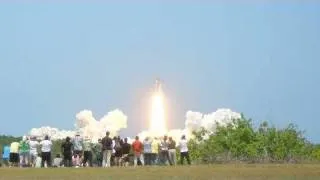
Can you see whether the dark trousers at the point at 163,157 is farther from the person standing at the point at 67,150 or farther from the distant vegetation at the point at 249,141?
the distant vegetation at the point at 249,141

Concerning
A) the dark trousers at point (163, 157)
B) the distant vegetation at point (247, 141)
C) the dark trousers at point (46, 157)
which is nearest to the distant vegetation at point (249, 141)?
the distant vegetation at point (247, 141)

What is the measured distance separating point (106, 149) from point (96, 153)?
147 inches

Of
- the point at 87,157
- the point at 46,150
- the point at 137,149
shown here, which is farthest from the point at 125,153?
the point at 46,150

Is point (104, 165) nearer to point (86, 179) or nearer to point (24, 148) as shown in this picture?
point (24, 148)

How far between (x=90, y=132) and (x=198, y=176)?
76236 mm

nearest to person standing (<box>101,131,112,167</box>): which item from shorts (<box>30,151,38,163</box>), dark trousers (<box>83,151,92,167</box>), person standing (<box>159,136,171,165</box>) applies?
dark trousers (<box>83,151,92,167</box>)

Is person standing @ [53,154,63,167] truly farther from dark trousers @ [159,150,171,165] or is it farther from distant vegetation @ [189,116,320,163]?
distant vegetation @ [189,116,320,163]

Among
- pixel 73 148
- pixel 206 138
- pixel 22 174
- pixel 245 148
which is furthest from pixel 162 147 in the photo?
pixel 206 138

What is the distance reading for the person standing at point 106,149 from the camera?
46.2 metres

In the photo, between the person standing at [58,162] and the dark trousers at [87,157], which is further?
the person standing at [58,162]

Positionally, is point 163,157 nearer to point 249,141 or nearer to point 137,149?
point 137,149

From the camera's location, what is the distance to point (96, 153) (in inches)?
1975

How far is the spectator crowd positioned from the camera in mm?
46688

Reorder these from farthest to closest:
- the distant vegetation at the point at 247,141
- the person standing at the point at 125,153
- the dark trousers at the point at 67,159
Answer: the distant vegetation at the point at 247,141 → the person standing at the point at 125,153 → the dark trousers at the point at 67,159
